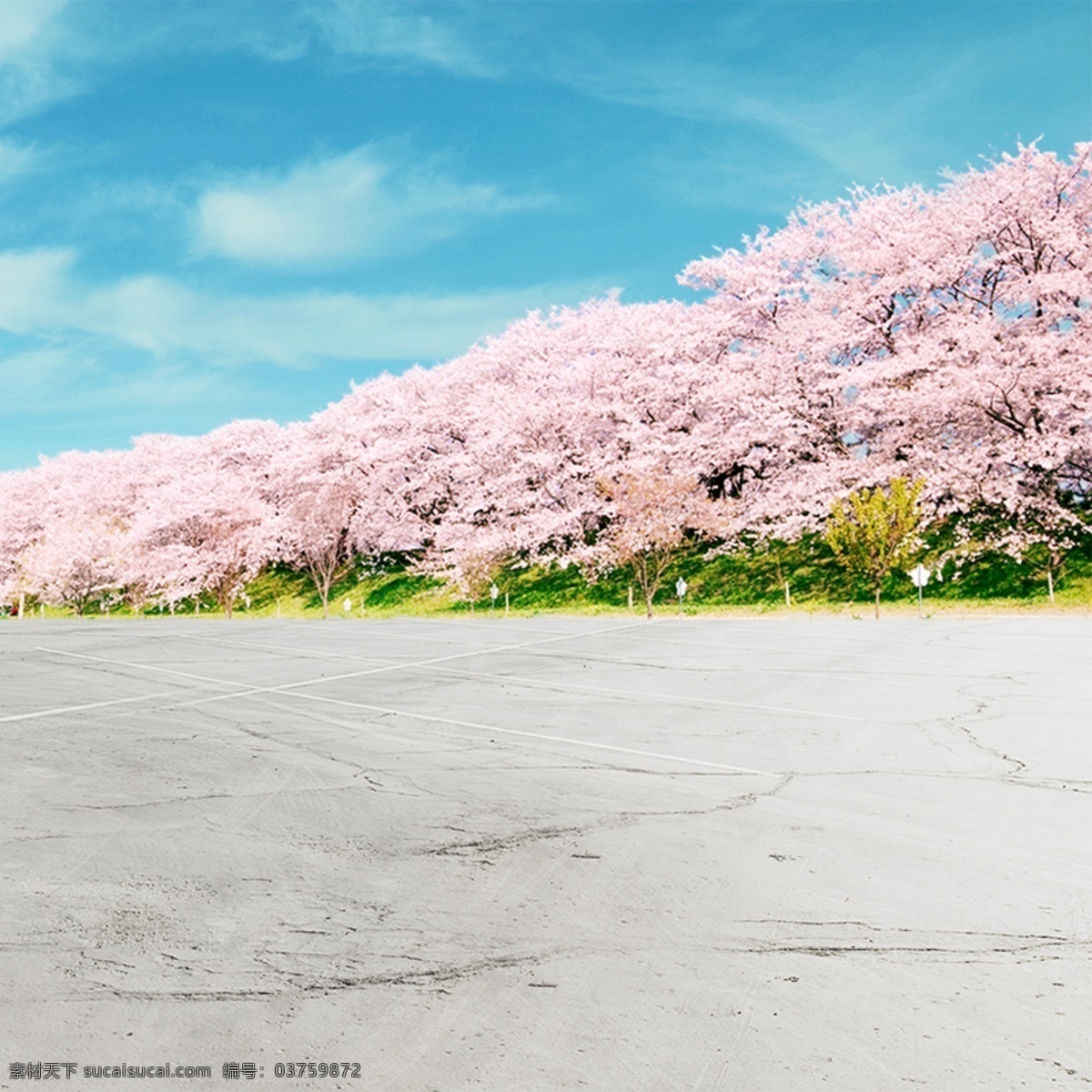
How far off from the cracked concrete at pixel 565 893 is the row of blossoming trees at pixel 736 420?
19.9m

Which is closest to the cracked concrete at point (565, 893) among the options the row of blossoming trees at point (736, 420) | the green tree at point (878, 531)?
the green tree at point (878, 531)

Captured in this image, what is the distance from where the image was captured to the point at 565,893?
177 inches

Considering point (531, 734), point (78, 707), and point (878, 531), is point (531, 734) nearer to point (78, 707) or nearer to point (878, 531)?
point (78, 707)

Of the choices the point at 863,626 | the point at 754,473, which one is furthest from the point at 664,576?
the point at 863,626

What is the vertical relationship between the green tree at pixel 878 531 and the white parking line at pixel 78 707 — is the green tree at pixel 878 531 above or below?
above

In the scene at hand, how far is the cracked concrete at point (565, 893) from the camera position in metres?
3.03

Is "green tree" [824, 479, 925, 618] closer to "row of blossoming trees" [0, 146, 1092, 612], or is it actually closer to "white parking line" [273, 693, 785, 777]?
"row of blossoming trees" [0, 146, 1092, 612]

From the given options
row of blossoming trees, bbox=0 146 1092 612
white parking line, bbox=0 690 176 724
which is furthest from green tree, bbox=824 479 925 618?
white parking line, bbox=0 690 176 724

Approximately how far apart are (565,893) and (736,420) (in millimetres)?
32107

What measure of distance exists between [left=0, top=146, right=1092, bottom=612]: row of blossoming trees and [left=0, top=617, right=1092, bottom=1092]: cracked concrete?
19.9 metres

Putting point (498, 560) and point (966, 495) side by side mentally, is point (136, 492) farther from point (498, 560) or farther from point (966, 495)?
point (966, 495)

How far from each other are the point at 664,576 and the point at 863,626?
45.6ft

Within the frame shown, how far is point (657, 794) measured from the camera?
6.52 meters

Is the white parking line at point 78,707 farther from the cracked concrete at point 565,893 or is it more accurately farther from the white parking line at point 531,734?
the white parking line at point 531,734
